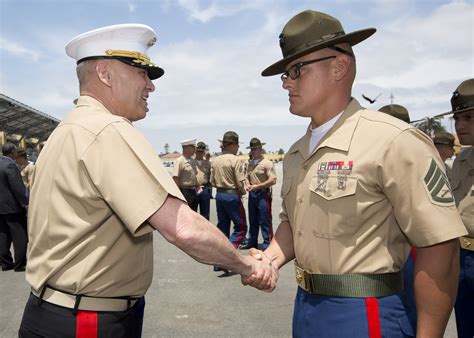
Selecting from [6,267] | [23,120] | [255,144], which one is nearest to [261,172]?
[255,144]

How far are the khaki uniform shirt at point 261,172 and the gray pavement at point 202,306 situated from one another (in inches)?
91.9

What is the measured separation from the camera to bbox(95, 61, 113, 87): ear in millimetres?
1990

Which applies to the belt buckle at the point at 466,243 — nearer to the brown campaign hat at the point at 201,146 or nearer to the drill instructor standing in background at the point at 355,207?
the drill instructor standing in background at the point at 355,207

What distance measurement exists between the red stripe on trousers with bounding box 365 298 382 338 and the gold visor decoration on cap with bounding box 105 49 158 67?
61.1 inches

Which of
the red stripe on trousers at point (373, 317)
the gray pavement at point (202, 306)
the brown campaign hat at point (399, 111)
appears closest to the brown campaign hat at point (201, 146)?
the gray pavement at point (202, 306)

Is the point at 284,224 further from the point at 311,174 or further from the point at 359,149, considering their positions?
the point at 359,149

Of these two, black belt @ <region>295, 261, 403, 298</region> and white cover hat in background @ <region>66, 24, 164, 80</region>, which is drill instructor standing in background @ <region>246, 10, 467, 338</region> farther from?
white cover hat in background @ <region>66, 24, 164, 80</region>

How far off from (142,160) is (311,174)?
31.2 inches

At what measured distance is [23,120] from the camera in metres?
41.7

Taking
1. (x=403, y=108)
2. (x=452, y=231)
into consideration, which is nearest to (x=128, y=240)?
(x=452, y=231)

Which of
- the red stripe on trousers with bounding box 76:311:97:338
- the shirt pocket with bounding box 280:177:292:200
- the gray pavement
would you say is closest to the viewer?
the red stripe on trousers with bounding box 76:311:97:338

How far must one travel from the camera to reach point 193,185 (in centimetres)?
868

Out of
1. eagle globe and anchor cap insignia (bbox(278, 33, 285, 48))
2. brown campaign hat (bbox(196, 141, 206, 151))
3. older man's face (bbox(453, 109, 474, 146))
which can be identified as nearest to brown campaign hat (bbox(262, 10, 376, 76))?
eagle globe and anchor cap insignia (bbox(278, 33, 285, 48))

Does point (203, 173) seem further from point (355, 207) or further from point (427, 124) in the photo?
point (355, 207)
